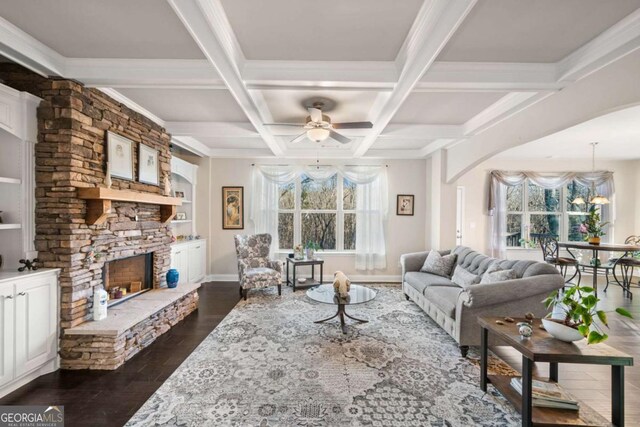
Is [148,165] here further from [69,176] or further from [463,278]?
[463,278]

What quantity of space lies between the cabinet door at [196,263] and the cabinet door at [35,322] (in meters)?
2.80

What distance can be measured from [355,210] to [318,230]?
35.8 inches

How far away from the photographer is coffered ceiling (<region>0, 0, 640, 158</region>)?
1930 millimetres

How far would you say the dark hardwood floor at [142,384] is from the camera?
2221mm

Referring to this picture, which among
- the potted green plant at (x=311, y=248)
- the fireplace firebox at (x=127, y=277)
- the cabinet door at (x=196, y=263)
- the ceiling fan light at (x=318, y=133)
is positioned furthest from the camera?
the potted green plant at (x=311, y=248)

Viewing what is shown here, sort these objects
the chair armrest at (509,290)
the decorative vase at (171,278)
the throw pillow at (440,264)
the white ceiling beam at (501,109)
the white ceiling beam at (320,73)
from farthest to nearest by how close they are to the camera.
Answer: the throw pillow at (440,264), the decorative vase at (171,278), the white ceiling beam at (501,109), the chair armrest at (509,290), the white ceiling beam at (320,73)

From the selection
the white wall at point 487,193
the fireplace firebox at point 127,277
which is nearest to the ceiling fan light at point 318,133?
the fireplace firebox at point 127,277

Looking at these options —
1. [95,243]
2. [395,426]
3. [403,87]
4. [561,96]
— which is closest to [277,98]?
[403,87]

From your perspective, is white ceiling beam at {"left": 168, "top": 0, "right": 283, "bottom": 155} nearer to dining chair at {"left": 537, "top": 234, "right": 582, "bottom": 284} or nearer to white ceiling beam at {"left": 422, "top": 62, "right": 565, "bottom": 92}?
white ceiling beam at {"left": 422, "top": 62, "right": 565, "bottom": 92}

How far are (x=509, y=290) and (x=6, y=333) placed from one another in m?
4.40

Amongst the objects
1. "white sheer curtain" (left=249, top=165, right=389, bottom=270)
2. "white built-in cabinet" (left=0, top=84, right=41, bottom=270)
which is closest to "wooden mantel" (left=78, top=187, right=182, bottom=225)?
"white built-in cabinet" (left=0, top=84, right=41, bottom=270)

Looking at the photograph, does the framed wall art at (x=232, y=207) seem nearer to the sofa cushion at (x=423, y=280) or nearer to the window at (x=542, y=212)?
the sofa cushion at (x=423, y=280)

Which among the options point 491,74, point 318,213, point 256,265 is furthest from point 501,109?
point 256,265

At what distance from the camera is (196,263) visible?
5.74 metres
